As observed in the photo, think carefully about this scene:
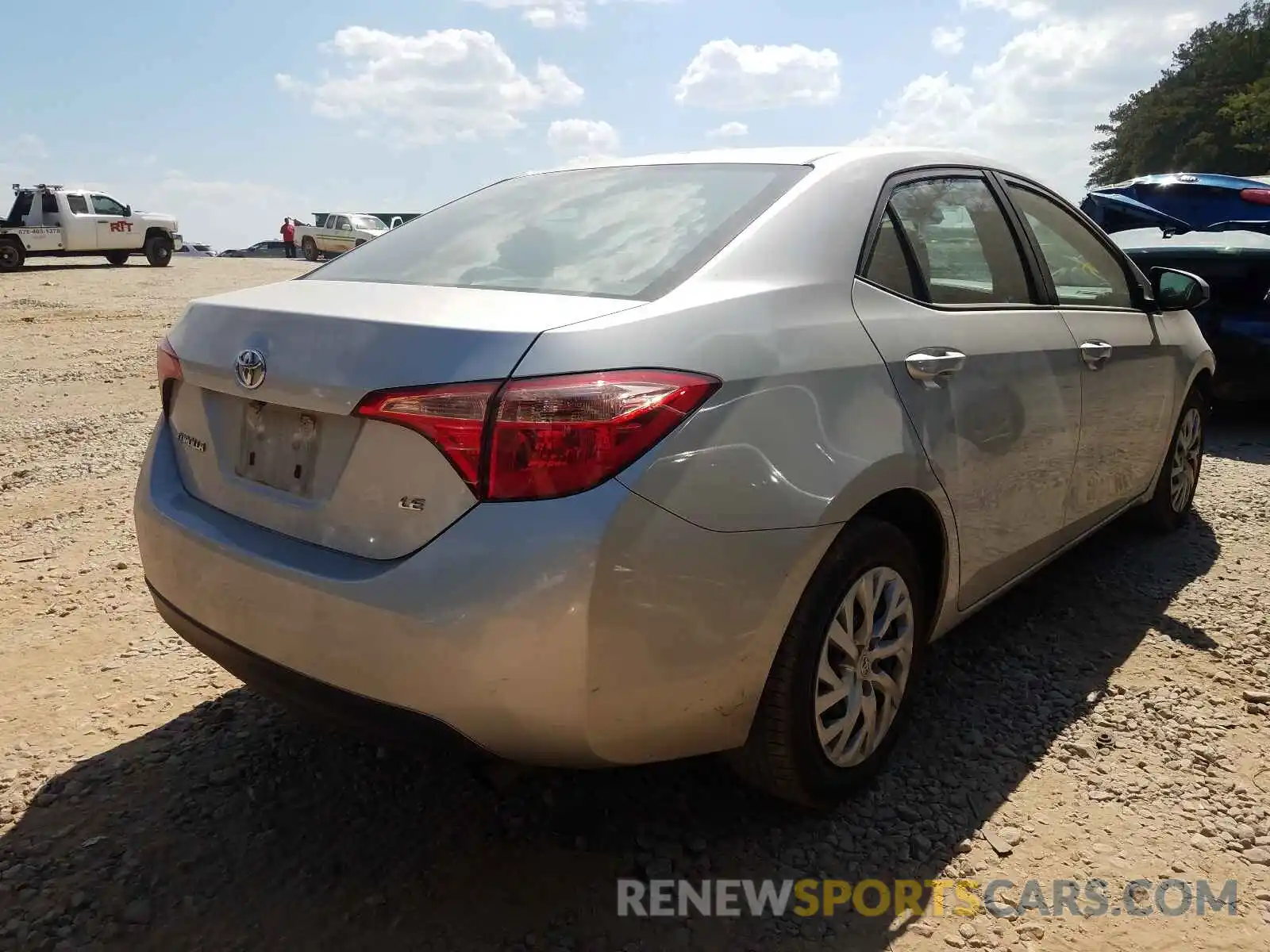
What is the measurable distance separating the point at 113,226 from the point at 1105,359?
85.7 feet

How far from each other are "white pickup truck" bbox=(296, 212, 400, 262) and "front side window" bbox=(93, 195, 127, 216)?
9715mm

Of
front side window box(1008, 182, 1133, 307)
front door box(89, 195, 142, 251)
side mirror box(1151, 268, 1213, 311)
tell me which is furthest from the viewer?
front door box(89, 195, 142, 251)

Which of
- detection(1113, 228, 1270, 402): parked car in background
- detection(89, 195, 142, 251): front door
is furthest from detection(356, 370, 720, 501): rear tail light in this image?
detection(89, 195, 142, 251): front door

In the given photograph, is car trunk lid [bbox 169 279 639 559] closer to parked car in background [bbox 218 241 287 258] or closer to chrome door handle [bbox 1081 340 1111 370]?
chrome door handle [bbox 1081 340 1111 370]

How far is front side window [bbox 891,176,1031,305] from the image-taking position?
2.62 metres

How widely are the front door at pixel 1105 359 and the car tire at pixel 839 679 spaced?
1141mm

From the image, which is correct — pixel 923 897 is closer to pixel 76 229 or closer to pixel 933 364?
pixel 933 364

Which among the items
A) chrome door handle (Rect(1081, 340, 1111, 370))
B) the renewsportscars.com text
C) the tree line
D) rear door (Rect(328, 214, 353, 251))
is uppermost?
the tree line

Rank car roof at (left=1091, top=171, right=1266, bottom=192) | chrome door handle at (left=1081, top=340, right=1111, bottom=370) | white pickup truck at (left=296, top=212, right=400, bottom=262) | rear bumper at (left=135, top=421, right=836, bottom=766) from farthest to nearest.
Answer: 1. white pickup truck at (left=296, top=212, right=400, bottom=262)
2. car roof at (left=1091, top=171, right=1266, bottom=192)
3. chrome door handle at (left=1081, top=340, right=1111, bottom=370)
4. rear bumper at (left=135, top=421, right=836, bottom=766)

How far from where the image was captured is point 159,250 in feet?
83.1

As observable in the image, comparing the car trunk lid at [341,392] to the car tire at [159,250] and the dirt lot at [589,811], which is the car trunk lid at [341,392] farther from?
the car tire at [159,250]

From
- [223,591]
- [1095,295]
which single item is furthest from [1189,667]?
[223,591]

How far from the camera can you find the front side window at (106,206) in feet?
78.6

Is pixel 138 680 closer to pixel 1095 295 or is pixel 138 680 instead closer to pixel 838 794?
pixel 838 794
